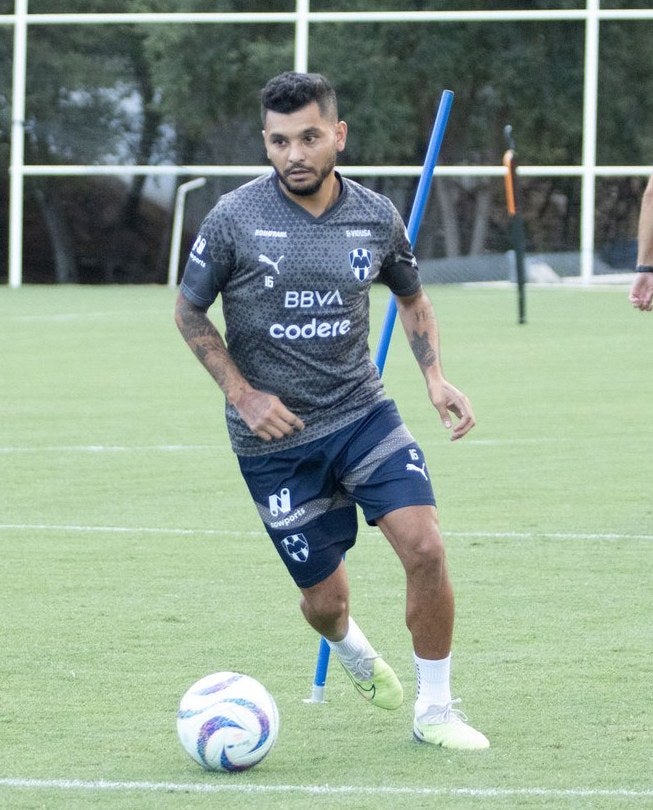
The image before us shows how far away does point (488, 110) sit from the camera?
31.8 meters

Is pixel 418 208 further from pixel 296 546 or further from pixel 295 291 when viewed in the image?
pixel 296 546

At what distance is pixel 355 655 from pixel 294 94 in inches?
65.6

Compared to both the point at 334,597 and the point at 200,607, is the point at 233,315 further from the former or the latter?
the point at 200,607

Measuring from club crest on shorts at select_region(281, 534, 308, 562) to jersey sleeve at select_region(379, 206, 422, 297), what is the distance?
0.82 metres

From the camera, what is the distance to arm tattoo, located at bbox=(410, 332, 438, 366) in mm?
5512

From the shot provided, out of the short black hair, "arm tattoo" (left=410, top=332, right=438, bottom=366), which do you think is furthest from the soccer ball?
the short black hair

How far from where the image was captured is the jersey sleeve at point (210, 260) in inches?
201

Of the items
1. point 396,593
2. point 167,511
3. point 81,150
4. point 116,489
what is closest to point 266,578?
point 396,593

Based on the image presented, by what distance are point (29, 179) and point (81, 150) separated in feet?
4.84

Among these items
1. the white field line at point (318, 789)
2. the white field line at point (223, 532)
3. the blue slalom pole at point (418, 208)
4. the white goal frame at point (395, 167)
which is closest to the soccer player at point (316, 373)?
the blue slalom pole at point (418, 208)

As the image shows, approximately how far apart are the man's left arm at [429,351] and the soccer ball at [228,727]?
1.02 metres

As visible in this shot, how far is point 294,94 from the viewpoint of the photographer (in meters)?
5.09

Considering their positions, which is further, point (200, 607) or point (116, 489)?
point (116, 489)

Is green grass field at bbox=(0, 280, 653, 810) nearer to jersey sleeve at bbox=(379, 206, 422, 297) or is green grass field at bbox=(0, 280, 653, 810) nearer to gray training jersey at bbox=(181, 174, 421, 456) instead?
gray training jersey at bbox=(181, 174, 421, 456)
